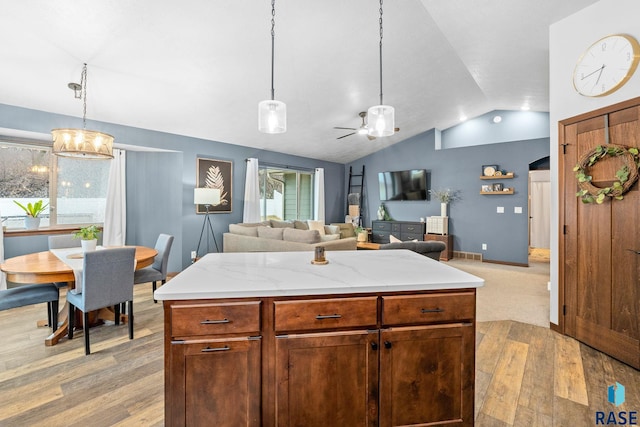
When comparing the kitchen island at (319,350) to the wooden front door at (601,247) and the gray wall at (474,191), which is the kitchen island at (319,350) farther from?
the gray wall at (474,191)

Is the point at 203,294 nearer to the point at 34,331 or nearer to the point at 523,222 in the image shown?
the point at 34,331

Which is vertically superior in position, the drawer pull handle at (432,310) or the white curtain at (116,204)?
the white curtain at (116,204)

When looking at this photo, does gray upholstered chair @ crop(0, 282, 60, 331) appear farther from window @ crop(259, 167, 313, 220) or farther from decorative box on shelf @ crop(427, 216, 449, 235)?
decorative box on shelf @ crop(427, 216, 449, 235)

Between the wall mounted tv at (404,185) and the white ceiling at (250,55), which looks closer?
the white ceiling at (250,55)

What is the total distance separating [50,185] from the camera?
13.9 ft

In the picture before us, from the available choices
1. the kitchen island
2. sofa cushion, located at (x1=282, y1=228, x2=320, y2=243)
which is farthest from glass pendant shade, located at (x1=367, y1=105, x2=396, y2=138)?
sofa cushion, located at (x1=282, y1=228, x2=320, y2=243)

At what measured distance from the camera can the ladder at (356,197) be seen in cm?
832

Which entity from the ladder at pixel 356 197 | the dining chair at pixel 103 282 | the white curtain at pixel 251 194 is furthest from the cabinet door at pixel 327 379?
the ladder at pixel 356 197

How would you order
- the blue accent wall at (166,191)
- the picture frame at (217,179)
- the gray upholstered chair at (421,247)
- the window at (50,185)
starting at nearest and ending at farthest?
the gray upholstered chair at (421,247) → the window at (50,185) → the blue accent wall at (166,191) → the picture frame at (217,179)

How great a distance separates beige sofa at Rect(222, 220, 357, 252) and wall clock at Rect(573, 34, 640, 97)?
3.02m

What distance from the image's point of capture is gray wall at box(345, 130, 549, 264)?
581 cm

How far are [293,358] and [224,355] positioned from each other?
1.00 ft

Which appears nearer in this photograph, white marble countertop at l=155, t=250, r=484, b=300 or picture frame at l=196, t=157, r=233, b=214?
white marble countertop at l=155, t=250, r=484, b=300

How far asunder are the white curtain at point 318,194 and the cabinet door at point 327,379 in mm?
6453
